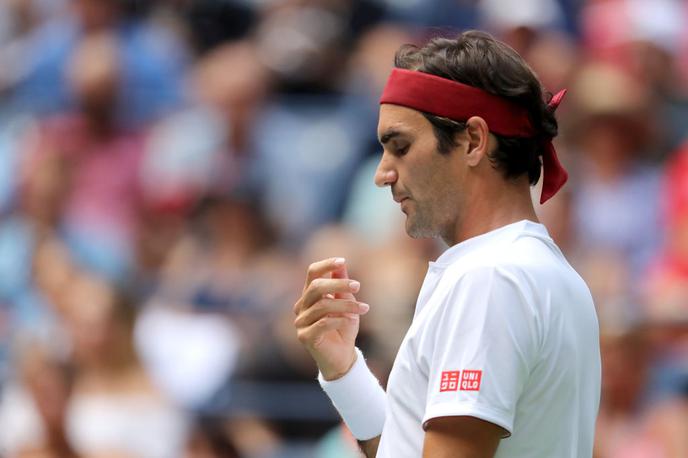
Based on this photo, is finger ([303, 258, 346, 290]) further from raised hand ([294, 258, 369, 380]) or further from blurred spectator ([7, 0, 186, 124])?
blurred spectator ([7, 0, 186, 124])

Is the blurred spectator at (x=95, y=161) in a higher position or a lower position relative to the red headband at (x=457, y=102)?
higher

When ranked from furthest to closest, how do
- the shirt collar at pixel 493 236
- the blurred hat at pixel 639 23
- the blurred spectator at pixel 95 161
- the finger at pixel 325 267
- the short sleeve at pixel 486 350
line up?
the blurred spectator at pixel 95 161, the blurred hat at pixel 639 23, the finger at pixel 325 267, the shirt collar at pixel 493 236, the short sleeve at pixel 486 350

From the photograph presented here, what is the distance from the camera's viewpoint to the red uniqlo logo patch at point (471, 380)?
2371 mm

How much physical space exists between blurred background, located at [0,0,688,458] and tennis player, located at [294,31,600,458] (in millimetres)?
2642

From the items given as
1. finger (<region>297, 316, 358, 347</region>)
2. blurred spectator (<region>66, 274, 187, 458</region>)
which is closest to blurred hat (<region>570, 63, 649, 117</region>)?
blurred spectator (<region>66, 274, 187, 458</region>)

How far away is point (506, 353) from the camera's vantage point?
7.80ft

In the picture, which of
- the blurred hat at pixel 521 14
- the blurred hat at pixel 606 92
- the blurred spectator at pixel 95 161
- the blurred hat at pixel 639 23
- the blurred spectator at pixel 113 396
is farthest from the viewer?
the blurred spectator at pixel 95 161

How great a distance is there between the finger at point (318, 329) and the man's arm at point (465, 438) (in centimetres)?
53

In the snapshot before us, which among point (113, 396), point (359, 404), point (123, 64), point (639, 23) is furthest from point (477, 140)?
point (123, 64)

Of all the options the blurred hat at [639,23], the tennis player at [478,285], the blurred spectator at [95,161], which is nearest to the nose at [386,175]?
the tennis player at [478,285]

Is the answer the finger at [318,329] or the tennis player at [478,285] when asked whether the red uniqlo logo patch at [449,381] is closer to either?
the tennis player at [478,285]

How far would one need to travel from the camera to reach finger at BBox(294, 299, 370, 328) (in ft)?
9.25

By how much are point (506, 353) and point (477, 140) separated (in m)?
0.47

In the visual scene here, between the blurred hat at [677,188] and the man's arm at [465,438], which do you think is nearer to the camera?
the man's arm at [465,438]
